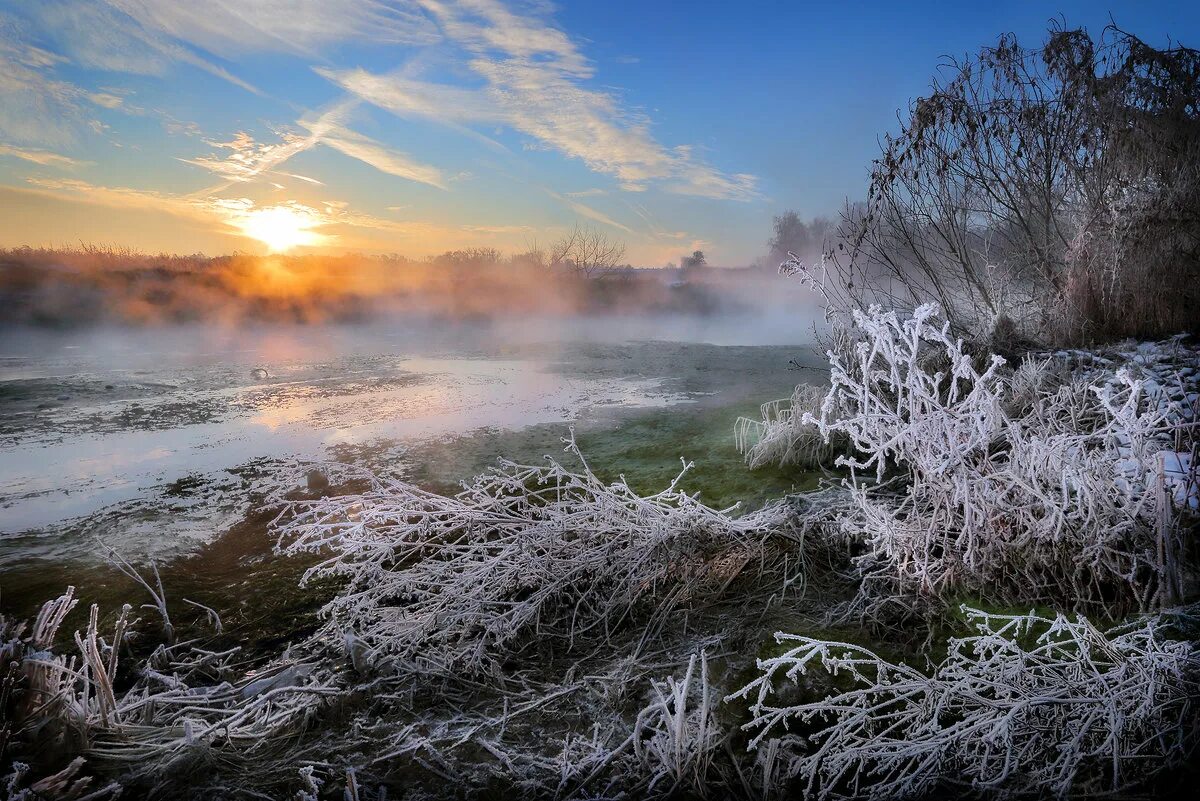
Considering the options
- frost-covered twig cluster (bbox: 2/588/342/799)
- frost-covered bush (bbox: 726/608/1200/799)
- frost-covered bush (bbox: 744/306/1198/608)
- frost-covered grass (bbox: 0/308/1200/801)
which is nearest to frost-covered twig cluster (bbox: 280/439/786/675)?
frost-covered grass (bbox: 0/308/1200/801)

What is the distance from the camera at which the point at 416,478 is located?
617 centimetres

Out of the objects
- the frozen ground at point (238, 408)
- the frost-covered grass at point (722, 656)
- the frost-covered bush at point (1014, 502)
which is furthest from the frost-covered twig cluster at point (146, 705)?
the frost-covered bush at point (1014, 502)

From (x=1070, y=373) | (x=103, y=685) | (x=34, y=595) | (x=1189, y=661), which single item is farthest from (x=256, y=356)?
(x=1189, y=661)

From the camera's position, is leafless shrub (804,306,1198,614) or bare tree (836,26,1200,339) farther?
bare tree (836,26,1200,339)

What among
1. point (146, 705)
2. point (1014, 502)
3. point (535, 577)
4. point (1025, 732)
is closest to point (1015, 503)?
point (1014, 502)

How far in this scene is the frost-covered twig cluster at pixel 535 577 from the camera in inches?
134

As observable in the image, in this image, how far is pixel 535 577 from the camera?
3701 millimetres

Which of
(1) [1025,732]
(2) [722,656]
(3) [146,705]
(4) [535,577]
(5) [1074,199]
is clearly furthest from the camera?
(5) [1074,199]

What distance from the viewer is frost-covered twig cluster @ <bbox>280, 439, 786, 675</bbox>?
3400 millimetres

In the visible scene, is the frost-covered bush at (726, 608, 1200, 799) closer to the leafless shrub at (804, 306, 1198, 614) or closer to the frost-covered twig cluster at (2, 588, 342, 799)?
the leafless shrub at (804, 306, 1198, 614)

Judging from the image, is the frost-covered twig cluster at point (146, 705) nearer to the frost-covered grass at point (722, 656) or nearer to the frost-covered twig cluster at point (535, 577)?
the frost-covered grass at point (722, 656)

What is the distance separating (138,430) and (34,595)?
4.35 meters

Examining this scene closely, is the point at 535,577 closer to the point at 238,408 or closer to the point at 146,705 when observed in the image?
the point at 146,705

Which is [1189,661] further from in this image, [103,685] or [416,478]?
[416,478]
